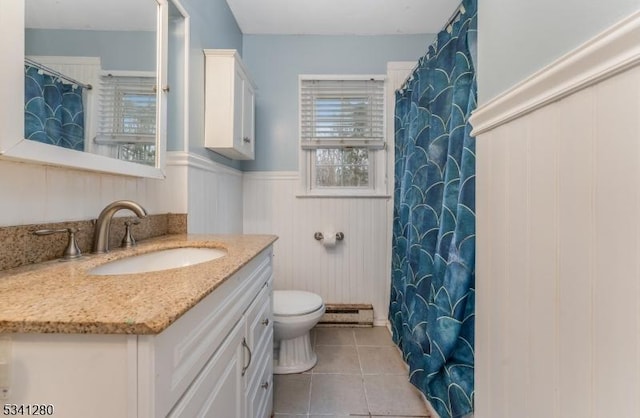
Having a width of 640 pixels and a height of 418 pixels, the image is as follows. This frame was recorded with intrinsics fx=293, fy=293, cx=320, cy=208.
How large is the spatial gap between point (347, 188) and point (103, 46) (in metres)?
1.75

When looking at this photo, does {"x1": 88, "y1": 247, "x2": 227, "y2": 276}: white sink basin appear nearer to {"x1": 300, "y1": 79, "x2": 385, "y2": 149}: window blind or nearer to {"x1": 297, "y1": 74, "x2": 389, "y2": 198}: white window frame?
{"x1": 297, "y1": 74, "x2": 389, "y2": 198}: white window frame

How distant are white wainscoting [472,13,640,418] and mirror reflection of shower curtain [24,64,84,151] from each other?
1144 millimetres

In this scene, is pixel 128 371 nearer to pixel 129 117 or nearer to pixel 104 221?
pixel 104 221

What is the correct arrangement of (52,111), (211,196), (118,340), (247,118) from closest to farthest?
(118,340)
(52,111)
(211,196)
(247,118)

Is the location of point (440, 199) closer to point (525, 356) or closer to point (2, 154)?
point (525, 356)

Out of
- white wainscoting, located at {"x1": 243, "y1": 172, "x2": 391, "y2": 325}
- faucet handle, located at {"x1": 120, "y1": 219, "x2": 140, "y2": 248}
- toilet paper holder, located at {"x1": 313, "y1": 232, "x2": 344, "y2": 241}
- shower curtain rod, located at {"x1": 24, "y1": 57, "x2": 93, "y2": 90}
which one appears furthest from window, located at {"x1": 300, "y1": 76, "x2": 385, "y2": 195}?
shower curtain rod, located at {"x1": 24, "y1": 57, "x2": 93, "y2": 90}

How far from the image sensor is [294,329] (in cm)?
164

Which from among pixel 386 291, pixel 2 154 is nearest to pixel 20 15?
pixel 2 154

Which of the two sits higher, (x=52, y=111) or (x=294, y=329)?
(x=52, y=111)

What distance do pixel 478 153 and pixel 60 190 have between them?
1.24 metres

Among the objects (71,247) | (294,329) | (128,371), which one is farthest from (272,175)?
(128,371)

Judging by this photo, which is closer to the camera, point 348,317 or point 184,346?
point 184,346

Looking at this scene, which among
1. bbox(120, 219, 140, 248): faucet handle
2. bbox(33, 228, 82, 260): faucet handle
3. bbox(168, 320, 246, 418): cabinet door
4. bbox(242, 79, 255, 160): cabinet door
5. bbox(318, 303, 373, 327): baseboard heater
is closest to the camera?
bbox(168, 320, 246, 418): cabinet door

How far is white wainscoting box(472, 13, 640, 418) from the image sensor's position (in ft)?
1.42
